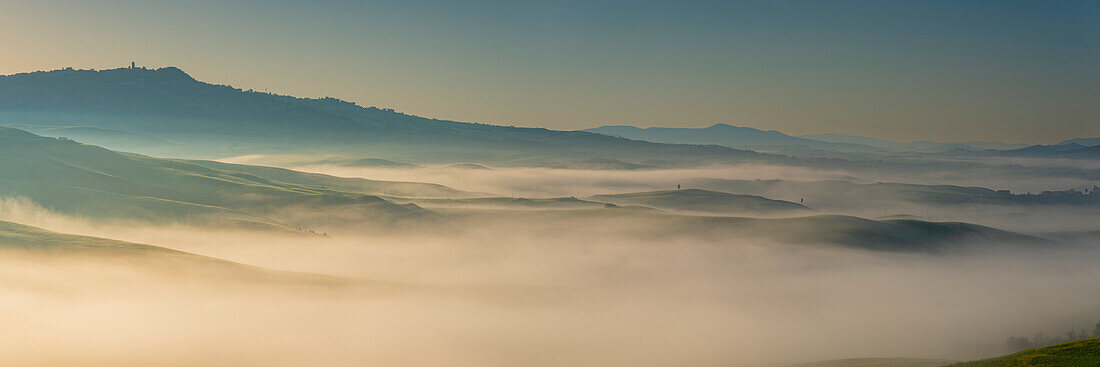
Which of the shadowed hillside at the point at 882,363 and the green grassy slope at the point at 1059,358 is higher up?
the green grassy slope at the point at 1059,358

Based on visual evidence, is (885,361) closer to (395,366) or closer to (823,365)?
(823,365)

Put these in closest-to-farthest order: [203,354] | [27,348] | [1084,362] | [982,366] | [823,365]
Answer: [1084,362], [982,366], [823,365], [27,348], [203,354]

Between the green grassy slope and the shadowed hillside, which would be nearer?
the green grassy slope

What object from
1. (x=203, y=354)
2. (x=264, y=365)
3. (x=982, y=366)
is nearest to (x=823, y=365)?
(x=982, y=366)

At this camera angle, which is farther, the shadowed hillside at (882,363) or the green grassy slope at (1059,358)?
the shadowed hillside at (882,363)

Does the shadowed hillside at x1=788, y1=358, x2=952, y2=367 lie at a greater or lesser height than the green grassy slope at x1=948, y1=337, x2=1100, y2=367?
lesser

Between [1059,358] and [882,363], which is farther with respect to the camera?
[882,363]

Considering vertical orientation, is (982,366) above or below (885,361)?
above

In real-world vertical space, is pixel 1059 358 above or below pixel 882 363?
above
